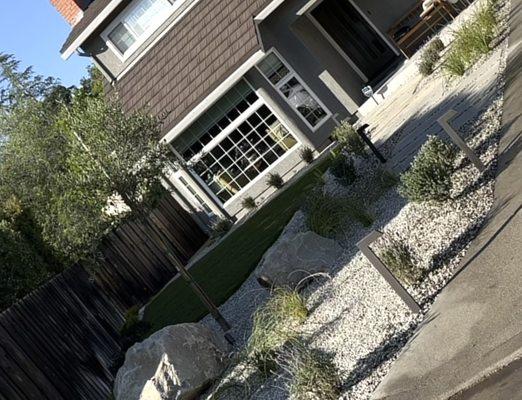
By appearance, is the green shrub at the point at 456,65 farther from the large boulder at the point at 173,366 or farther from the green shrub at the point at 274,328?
the large boulder at the point at 173,366

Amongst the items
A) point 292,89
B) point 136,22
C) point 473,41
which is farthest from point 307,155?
point 473,41

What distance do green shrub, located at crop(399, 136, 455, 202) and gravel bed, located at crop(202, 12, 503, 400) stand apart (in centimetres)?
18

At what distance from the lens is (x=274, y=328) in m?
10.2

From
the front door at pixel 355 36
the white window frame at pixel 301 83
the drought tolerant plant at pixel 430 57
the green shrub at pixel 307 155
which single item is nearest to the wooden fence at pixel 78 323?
the green shrub at pixel 307 155

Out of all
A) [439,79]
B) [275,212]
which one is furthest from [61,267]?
[439,79]

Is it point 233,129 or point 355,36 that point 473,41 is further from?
point 355,36

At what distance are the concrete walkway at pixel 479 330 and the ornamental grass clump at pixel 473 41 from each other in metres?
5.42

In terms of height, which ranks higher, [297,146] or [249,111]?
[249,111]

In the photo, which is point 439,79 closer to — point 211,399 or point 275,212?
point 275,212

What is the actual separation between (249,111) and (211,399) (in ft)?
42.5

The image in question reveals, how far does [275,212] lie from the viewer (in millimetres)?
18500

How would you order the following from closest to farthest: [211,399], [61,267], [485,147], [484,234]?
[484,234] < [211,399] < [485,147] < [61,267]

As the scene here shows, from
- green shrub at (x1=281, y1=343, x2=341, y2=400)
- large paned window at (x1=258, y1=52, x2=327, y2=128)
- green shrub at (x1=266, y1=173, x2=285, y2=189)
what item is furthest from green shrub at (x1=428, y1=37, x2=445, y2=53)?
green shrub at (x1=281, y1=343, x2=341, y2=400)

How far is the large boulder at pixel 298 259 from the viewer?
1191 cm
